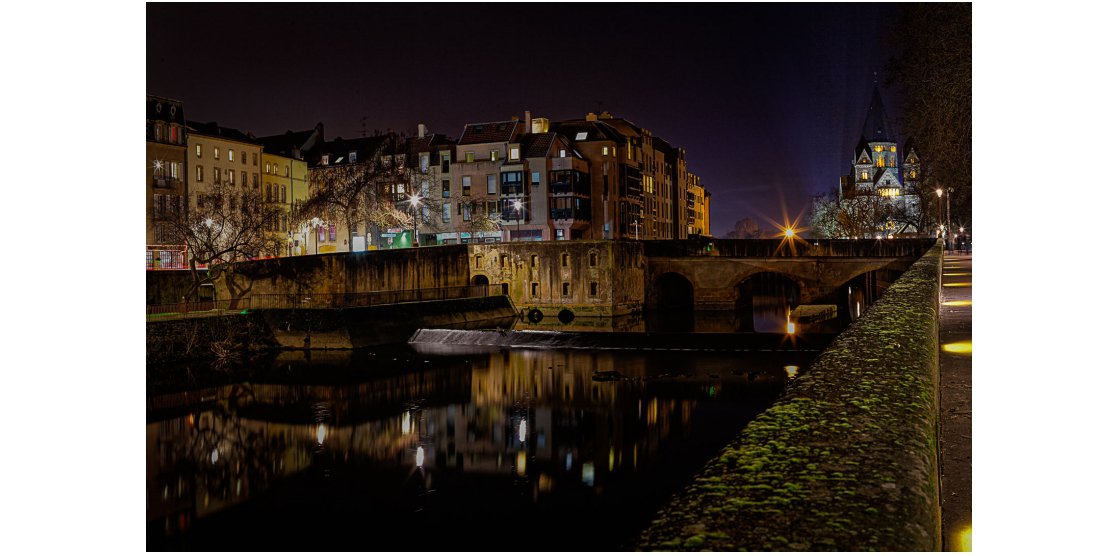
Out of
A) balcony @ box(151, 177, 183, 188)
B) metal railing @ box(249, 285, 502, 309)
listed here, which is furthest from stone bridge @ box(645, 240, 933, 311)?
balcony @ box(151, 177, 183, 188)

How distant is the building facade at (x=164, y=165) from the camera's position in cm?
5094

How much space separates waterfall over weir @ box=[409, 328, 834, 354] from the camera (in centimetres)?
3709

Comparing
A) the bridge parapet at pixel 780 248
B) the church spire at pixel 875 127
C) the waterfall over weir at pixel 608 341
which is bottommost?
the waterfall over weir at pixel 608 341

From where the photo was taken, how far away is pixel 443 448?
21.3 m

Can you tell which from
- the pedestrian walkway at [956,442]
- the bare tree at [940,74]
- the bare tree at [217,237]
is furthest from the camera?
the bare tree at [217,237]

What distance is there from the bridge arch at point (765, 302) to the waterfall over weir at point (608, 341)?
9743 mm

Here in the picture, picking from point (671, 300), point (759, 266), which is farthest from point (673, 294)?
point (759, 266)

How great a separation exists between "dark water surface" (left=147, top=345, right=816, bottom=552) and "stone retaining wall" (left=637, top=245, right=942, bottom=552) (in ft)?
33.5

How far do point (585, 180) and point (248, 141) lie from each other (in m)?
27.2

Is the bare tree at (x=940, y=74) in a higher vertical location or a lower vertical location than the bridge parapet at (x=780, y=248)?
higher

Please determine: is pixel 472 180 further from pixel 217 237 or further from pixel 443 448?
pixel 443 448

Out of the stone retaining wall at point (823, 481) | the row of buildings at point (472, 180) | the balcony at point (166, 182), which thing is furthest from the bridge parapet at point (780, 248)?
the stone retaining wall at point (823, 481)

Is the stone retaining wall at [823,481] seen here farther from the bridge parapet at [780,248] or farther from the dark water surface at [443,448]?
the bridge parapet at [780,248]

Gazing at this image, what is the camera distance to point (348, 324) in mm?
41656
